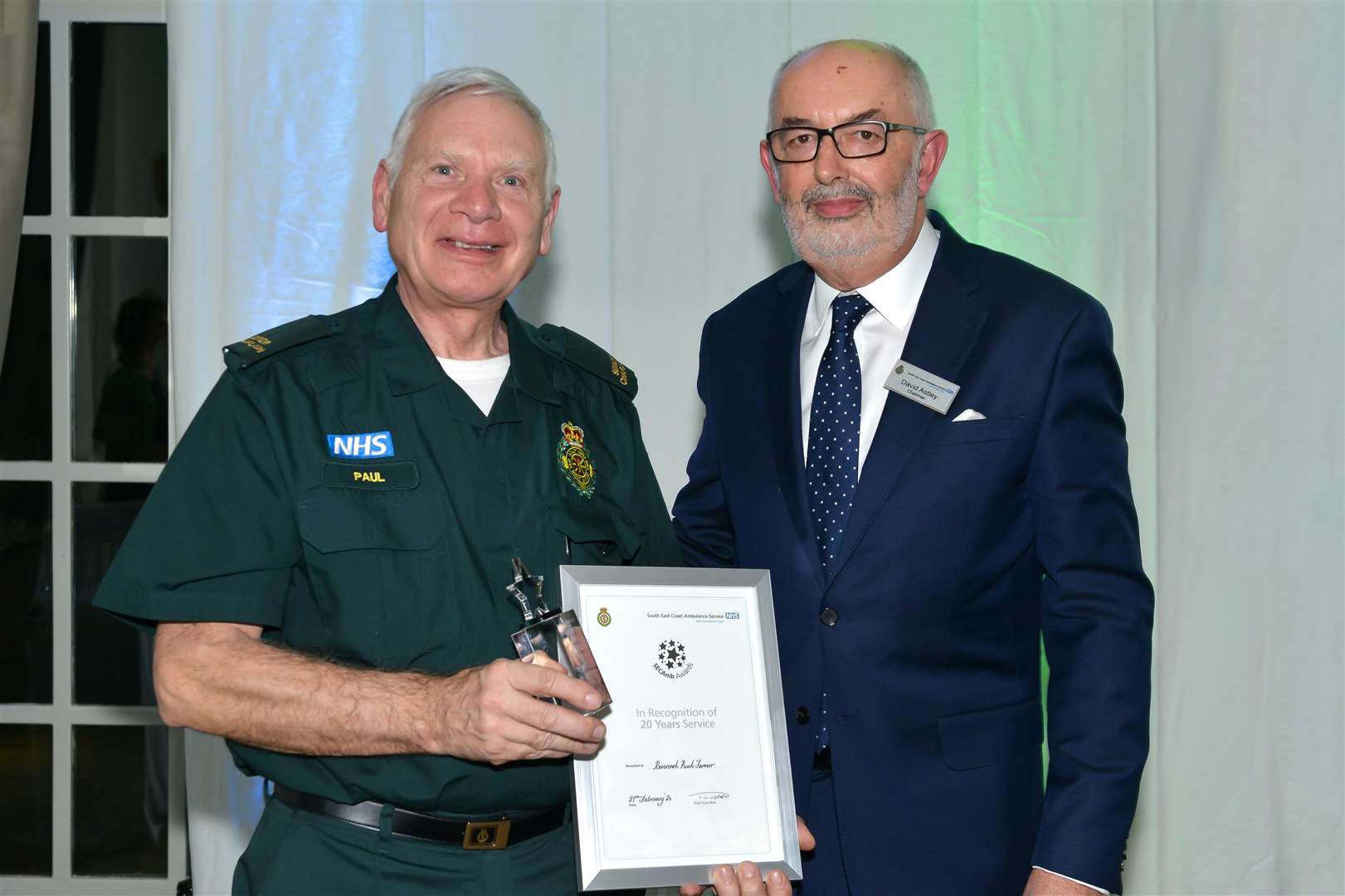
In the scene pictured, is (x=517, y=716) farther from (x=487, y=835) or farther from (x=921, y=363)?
(x=921, y=363)

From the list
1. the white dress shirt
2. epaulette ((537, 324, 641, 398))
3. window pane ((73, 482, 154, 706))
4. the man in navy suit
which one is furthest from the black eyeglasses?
window pane ((73, 482, 154, 706))

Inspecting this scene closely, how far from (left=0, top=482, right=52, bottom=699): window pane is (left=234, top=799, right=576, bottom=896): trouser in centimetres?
208

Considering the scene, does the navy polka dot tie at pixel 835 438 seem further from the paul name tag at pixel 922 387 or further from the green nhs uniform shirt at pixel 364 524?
the green nhs uniform shirt at pixel 364 524

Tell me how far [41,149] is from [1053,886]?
3.45 m

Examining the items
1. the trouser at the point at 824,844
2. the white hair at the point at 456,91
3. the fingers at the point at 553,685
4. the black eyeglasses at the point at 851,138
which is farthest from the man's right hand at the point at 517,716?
the black eyeglasses at the point at 851,138

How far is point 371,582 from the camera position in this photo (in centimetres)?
185

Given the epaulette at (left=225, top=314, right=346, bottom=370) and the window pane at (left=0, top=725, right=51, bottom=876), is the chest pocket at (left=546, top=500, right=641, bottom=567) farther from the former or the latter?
the window pane at (left=0, top=725, right=51, bottom=876)

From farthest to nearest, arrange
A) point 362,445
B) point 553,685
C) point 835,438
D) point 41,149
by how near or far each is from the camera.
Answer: point 41,149
point 835,438
point 362,445
point 553,685

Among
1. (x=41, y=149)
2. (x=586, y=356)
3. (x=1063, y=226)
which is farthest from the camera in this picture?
(x=41, y=149)

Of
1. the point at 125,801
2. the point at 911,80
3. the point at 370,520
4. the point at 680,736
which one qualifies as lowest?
the point at 125,801

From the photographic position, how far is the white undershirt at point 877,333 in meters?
2.16

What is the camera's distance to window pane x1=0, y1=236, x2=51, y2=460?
3531 millimetres

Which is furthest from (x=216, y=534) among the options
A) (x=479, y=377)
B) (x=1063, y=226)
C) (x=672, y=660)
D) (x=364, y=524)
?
(x=1063, y=226)

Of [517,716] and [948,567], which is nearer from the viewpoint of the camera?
[517,716]
